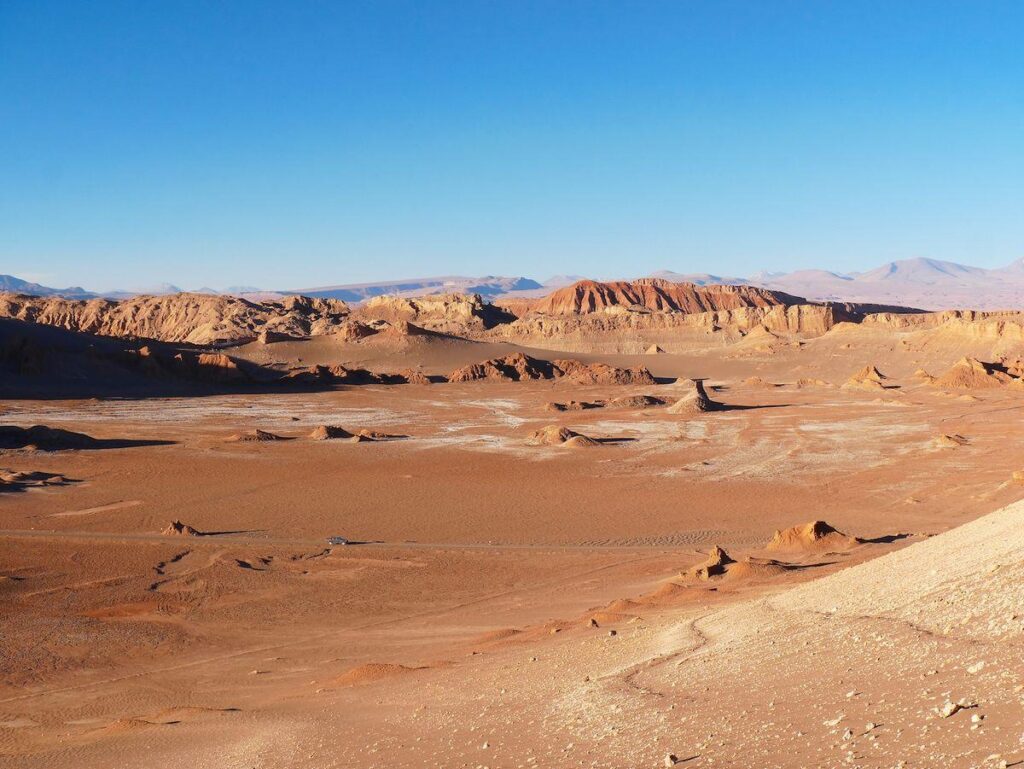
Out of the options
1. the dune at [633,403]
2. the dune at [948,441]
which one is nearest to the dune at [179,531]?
the dune at [948,441]

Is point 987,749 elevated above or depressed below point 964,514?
above

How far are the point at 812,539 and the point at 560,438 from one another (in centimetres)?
1646

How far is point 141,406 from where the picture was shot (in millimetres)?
44562

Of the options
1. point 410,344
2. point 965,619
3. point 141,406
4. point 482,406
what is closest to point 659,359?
point 410,344

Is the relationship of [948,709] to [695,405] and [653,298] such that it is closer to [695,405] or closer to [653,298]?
[695,405]

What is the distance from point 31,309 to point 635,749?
9504 cm

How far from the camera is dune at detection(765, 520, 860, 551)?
1513 cm

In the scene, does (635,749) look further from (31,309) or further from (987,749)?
(31,309)

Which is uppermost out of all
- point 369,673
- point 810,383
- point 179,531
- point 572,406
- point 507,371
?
point 507,371

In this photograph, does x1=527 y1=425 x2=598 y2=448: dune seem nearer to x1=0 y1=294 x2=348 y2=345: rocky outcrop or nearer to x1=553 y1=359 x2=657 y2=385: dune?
x1=553 y1=359 x2=657 y2=385: dune

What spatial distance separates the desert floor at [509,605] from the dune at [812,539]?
2.03 ft

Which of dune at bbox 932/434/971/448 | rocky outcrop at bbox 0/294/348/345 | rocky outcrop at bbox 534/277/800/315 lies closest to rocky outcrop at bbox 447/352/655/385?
rocky outcrop at bbox 0/294/348/345

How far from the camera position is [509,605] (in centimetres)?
1327

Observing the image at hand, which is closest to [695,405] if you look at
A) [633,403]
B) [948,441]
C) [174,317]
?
[633,403]
